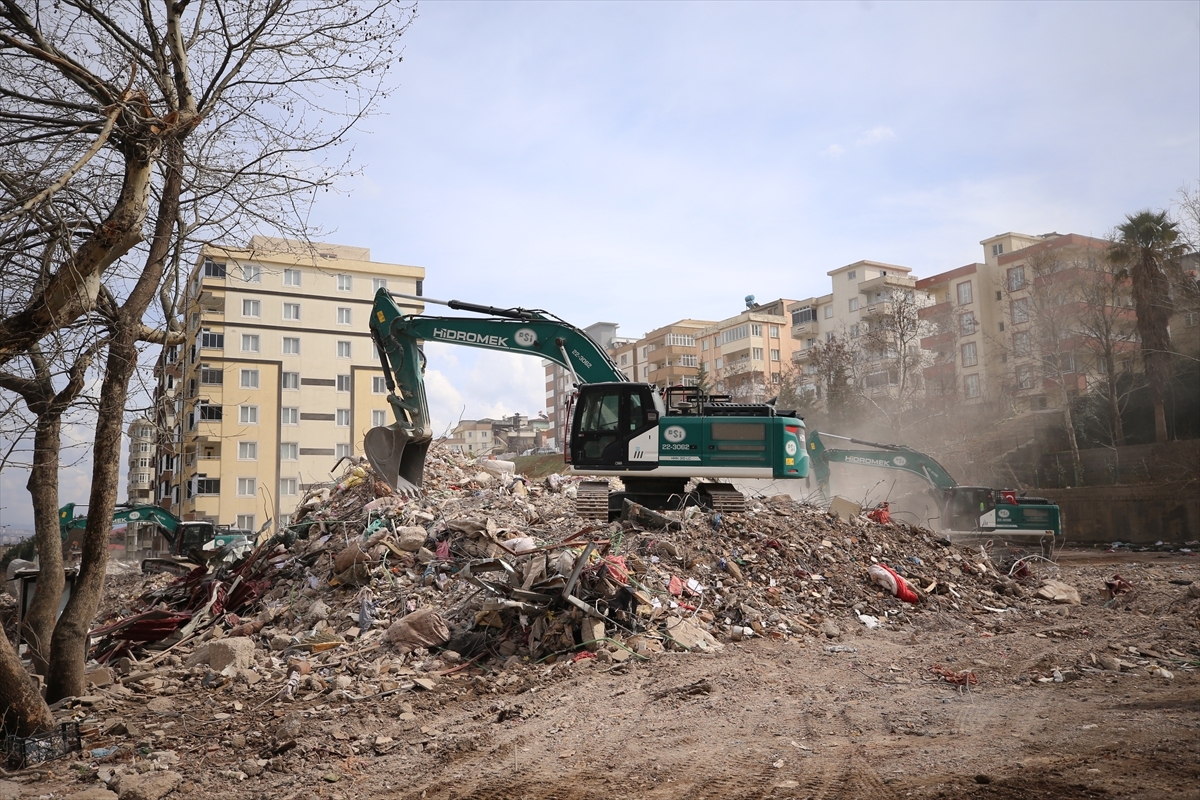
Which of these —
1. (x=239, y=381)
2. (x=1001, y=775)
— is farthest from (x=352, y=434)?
(x=1001, y=775)

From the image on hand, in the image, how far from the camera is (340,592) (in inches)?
417

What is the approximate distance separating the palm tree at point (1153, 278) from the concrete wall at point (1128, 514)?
4343 millimetres

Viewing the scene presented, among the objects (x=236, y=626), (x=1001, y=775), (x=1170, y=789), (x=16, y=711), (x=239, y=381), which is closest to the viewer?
(x=1170, y=789)

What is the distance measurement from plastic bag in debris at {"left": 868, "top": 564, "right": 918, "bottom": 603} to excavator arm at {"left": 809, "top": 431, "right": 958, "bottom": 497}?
8.55 m

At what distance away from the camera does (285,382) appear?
44562mm

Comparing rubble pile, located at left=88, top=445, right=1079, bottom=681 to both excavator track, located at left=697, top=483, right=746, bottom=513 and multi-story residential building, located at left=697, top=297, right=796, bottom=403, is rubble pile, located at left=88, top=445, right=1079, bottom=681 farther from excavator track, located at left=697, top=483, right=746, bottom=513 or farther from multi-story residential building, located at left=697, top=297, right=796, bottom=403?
multi-story residential building, located at left=697, top=297, right=796, bottom=403

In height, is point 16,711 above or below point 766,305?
below

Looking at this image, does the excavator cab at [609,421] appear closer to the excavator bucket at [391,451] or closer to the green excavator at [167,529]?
the excavator bucket at [391,451]

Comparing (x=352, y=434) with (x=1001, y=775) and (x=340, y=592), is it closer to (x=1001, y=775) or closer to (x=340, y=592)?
(x=340, y=592)

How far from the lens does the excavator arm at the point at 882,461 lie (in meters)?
19.8

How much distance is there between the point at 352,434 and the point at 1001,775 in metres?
44.2

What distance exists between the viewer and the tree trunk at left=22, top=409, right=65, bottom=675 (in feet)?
24.5

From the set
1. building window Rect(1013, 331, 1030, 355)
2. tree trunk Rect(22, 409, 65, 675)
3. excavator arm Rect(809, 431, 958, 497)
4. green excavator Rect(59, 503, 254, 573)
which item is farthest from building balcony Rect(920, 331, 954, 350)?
tree trunk Rect(22, 409, 65, 675)

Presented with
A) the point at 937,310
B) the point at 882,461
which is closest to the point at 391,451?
the point at 882,461
